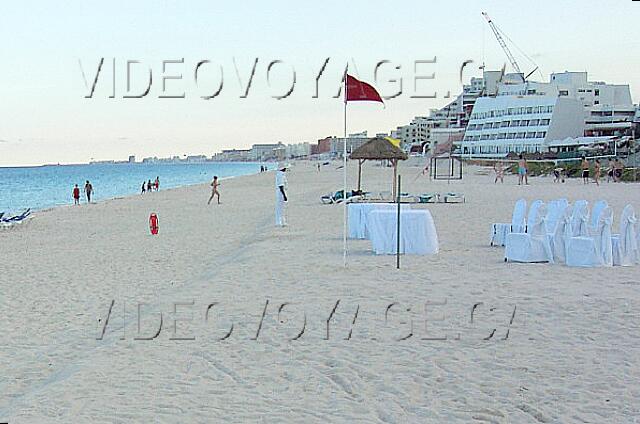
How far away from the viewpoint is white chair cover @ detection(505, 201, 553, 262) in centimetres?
1004

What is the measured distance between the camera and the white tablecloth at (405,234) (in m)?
11.0

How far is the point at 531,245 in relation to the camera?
33.0ft

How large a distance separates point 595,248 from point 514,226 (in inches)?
58.4

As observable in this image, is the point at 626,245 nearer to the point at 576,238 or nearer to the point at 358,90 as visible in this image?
the point at 576,238

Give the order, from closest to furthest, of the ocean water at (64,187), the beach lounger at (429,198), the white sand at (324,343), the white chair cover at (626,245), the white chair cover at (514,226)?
the white sand at (324,343), the white chair cover at (626,245), the white chair cover at (514,226), the beach lounger at (429,198), the ocean water at (64,187)

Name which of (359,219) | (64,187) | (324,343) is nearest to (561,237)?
(359,219)

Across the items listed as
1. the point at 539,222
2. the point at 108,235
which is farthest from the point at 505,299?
the point at 108,235

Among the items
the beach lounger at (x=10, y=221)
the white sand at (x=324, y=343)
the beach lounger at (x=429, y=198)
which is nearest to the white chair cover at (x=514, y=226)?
the white sand at (x=324, y=343)

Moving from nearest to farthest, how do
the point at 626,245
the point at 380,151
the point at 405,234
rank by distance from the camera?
the point at 626,245 → the point at 405,234 → the point at 380,151

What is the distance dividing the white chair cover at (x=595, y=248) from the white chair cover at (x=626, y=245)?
0.17 m

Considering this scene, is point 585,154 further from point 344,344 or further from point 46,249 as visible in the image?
point 344,344

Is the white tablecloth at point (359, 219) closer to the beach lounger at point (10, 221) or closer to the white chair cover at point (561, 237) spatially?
the white chair cover at point (561, 237)

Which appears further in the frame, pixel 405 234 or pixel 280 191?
pixel 280 191

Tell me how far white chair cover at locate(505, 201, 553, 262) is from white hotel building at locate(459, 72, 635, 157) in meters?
79.7
